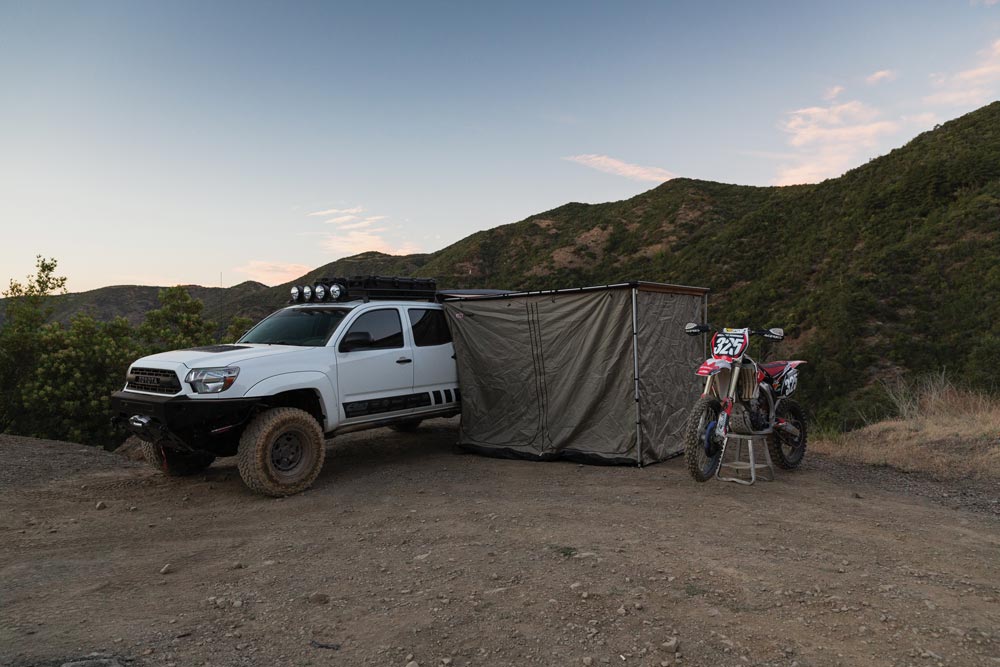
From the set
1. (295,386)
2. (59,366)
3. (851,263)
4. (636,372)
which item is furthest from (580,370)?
(851,263)

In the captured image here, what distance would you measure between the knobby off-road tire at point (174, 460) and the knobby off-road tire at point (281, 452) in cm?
108

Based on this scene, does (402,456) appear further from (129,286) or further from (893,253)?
(129,286)

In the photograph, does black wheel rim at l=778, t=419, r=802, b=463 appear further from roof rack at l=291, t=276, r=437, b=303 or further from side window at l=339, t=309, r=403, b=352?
roof rack at l=291, t=276, r=437, b=303

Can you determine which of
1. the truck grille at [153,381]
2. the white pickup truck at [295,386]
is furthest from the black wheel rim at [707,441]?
the truck grille at [153,381]

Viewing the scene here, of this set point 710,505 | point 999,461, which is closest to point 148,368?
point 710,505

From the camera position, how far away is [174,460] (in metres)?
6.94

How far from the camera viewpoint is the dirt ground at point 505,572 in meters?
3.11

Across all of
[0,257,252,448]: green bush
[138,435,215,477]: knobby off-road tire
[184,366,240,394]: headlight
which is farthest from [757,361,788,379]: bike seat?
[0,257,252,448]: green bush

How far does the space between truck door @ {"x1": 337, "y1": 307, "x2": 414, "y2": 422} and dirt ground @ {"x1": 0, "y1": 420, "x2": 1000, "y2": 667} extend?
2.92ft

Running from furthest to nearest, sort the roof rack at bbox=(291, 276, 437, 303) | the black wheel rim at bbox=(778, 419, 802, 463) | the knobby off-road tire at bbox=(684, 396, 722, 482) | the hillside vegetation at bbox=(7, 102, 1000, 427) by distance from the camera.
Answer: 1. the hillside vegetation at bbox=(7, 102, 1000, 427)
2. the roof rack at bbox=(291, 276, 437, 303)
3. the black wheel rim at bbox=(778, 419, 802, 463)
4. the knobby off-road tire at bbox=(684, 396, 722, 482)

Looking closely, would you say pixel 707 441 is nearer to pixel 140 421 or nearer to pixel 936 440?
pixel 936 440

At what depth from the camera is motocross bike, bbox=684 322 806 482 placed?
615cm

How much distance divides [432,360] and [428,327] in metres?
0.44

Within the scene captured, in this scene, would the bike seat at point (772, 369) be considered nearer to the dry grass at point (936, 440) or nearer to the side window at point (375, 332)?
the dry grass at point (936, 440)
